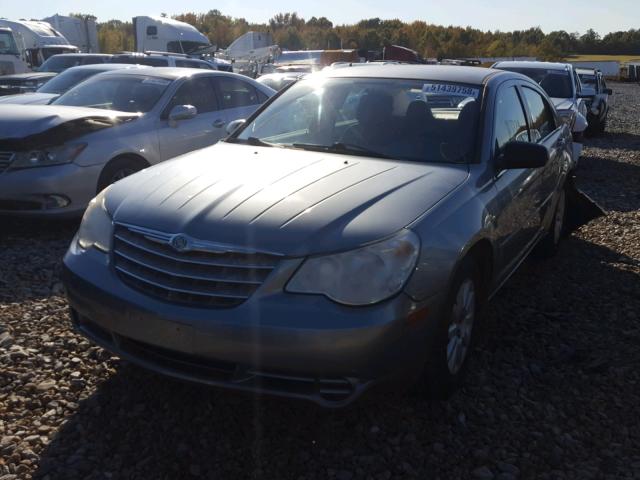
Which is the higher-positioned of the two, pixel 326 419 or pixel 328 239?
pixel 328 239

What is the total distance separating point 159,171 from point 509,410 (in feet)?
7.20

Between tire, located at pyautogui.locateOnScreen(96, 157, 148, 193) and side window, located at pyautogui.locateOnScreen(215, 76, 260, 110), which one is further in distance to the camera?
side window, located at pyautogui.locateOnScreen(215, 76, 260, 110)

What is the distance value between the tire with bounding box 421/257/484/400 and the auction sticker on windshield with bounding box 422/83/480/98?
48.2 inches

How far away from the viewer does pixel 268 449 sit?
2.70m

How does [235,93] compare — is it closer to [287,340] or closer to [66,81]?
[66,81]

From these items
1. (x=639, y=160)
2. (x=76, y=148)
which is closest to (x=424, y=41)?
(x=639, y=160)

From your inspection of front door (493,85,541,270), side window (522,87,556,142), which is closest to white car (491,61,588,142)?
side window (522,87,556,142)

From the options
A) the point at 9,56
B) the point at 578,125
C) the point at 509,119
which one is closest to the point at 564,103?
the point at 578,125

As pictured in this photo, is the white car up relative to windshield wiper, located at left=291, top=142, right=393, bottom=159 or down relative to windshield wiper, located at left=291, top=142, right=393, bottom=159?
down

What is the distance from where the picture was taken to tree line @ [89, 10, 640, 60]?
72812 mm

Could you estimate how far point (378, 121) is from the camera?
3.87 meters

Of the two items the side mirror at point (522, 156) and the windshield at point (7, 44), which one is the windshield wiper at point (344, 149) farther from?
the windshield at point (7, 44)

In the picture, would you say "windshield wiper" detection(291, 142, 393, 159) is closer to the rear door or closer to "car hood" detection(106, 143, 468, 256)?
"car hood" detection(106, 143, 468, 256)

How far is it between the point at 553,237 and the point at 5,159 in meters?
4.79
